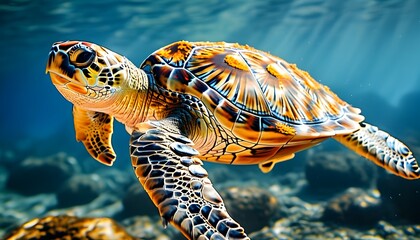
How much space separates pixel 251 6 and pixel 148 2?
689 centimetres

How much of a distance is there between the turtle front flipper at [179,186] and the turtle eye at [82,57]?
0.75 metres

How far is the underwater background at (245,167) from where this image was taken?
7.08m

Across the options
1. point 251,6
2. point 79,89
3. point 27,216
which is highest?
point 251,6

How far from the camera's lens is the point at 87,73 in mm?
2531

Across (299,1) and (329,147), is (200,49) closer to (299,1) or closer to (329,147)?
(329,147)

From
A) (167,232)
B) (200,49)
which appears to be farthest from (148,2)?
(200,49)

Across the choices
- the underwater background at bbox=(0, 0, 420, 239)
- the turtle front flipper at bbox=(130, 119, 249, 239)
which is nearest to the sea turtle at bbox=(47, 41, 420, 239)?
the turtle front flipper at bbox=(130, 119, 249, 239)

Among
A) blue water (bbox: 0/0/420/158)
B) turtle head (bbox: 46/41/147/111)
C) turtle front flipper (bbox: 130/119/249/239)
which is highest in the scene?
blue water (bbox: 0/0/420/158)

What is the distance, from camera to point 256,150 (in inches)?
121

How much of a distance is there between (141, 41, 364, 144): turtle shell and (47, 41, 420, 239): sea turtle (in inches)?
0.4

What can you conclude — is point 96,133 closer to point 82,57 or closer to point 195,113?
point 82,57

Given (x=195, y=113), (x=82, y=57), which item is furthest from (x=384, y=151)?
(x=82, y=57)

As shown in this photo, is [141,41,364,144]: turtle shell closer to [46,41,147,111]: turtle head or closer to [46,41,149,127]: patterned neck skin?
[46,41,149,127]: patterned neck skin

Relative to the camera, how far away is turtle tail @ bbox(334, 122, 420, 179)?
146 inches
